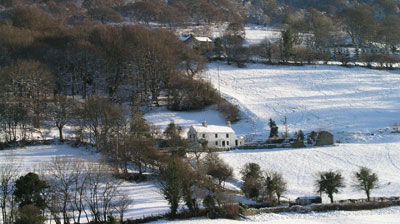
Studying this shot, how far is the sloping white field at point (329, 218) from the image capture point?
30.5 m

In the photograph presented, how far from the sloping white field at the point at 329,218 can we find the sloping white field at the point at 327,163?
3864mm

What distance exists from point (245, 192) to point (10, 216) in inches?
662

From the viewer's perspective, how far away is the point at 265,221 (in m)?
30.9

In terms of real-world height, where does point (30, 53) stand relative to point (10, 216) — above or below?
above

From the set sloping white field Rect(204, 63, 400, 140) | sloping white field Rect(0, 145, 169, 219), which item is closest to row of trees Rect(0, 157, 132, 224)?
sloping white field Rect(0, 145, 169, 219)

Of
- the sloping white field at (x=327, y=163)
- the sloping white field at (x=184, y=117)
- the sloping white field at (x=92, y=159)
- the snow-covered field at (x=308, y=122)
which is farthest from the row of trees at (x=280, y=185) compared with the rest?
the sloping white field at (x=184, y=117)

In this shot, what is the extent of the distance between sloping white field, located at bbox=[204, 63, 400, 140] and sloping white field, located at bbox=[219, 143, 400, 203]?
260 inches

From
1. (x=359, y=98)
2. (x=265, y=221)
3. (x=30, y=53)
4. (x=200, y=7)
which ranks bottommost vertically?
(x=265, y=221)

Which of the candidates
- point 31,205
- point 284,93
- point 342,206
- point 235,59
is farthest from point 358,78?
point 31,205

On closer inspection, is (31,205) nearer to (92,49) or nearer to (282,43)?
(92,49)

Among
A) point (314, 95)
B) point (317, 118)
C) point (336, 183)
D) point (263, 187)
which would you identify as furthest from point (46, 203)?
point (314, 95)

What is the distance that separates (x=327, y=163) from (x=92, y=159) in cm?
2165

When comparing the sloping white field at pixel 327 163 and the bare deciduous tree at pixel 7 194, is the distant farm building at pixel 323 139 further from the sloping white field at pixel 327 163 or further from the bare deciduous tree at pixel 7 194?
the bare deciduous tree at pixel 7 194

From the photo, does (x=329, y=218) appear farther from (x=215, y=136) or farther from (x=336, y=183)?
(x=215, y=136)
